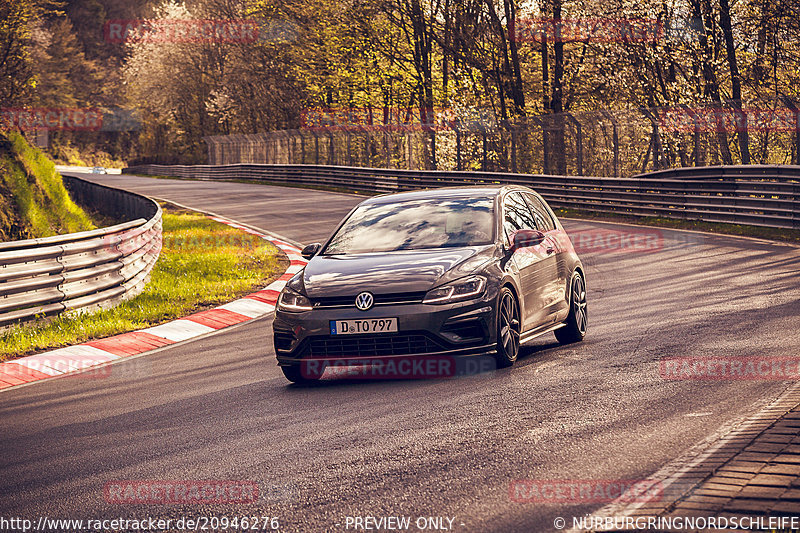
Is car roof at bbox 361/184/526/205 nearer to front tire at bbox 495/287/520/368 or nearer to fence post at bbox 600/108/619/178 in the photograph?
front tire at bbox 495/287/520/368

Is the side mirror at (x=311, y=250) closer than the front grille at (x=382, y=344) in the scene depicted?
No

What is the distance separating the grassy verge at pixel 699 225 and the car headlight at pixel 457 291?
40.8 ft

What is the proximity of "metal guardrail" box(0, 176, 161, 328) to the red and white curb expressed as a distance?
88cm

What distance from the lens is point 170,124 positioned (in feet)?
264

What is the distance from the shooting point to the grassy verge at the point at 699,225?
19.6 metres

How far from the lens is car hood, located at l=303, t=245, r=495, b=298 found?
800 cm

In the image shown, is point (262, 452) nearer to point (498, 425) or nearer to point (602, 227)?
point (498, 425)

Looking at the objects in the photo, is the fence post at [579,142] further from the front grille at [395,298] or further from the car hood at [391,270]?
the front grille at [395,298]

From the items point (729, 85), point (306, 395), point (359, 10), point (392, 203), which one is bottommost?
point (306, 395)

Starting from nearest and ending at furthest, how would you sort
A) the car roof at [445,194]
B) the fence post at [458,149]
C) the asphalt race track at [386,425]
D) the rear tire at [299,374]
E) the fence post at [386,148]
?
the asphalt race track at [386,425] < the rear tire at [299,374] < the car roof at [445,194] < the fence post at [458,149] < the fence post at [386,148]

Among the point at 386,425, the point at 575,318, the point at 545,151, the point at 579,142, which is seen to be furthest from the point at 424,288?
the point at 545,151

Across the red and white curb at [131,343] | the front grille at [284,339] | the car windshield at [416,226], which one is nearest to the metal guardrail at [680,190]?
the red and white curb at [131,343]


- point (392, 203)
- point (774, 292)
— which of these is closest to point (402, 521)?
point (392, 203)

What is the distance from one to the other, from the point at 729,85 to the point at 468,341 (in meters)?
30.8
